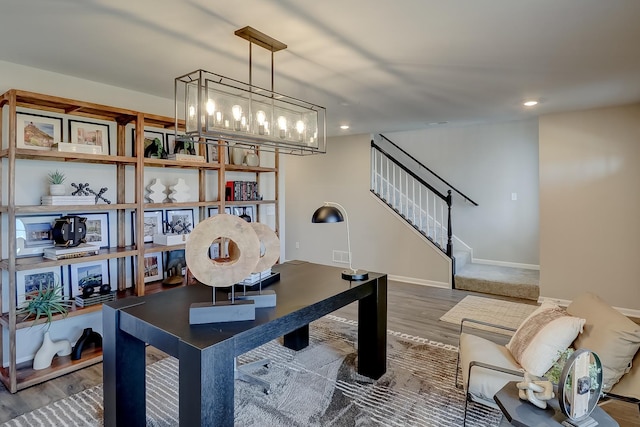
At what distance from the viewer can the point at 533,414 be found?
151 cm

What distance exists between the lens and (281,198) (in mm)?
4883

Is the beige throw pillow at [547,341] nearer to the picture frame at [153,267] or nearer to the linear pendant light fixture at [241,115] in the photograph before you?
the linear pendant light fixture at [241,115]

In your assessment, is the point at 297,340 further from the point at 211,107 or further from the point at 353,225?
the point at 353,225

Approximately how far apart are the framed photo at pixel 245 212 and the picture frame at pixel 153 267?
3.53 ft

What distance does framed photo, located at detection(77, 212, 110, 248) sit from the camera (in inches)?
126

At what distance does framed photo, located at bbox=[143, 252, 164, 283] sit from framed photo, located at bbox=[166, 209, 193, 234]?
0.93 feet

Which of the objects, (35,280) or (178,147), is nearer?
(35,280)

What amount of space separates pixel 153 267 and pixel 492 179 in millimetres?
5193

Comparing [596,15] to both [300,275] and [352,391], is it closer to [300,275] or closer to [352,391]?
[300,275]


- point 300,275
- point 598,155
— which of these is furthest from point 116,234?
point 598,155

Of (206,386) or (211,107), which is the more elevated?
(211,107)

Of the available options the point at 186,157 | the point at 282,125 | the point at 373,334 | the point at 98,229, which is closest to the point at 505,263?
the point at 373,334

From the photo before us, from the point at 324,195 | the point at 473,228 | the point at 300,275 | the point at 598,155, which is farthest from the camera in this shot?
the point at 324,195

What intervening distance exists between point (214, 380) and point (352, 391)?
1.36m
